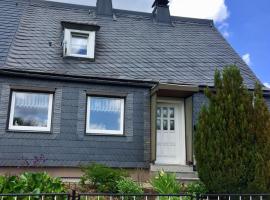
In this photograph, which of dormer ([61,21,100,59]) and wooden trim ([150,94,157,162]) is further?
dormer ([61,21,100,59])

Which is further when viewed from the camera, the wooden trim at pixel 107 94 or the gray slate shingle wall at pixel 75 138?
the wooden trim at pixel 107 94

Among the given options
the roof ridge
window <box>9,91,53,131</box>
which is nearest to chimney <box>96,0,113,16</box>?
the roof ridge

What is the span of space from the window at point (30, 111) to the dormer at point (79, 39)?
205 centimetres

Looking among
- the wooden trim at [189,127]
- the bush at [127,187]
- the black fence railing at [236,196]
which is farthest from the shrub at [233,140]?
the wooden trim at [189,127]

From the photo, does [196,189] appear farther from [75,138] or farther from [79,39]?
[79,39]

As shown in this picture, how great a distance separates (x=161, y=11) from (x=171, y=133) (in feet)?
23.7

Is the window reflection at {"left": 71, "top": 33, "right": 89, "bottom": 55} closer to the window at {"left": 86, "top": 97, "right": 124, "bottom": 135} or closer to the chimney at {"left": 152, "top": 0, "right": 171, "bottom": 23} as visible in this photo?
the window at {"left": 86, "top": 97, "right": 124, "bottom": 135}

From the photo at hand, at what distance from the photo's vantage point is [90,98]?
34.9 ft

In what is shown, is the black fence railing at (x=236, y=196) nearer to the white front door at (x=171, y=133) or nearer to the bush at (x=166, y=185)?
the bush at (x=166, y=185)

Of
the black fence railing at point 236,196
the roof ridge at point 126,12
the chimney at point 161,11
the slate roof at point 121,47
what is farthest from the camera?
the chimney at point 161,11

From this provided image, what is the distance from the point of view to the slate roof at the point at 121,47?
35.9 ft

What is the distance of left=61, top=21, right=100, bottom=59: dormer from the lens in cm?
1155

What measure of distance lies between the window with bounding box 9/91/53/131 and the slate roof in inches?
31.8

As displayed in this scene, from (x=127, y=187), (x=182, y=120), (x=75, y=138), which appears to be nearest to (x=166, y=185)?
(x=127, y=187)
